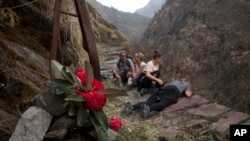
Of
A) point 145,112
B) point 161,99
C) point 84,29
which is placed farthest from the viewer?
point 161,99

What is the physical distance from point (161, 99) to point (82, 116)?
4058 millimetres

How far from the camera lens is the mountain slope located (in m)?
30.4

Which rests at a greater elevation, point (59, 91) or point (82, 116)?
point (59, 91)

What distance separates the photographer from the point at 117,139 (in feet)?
10.0

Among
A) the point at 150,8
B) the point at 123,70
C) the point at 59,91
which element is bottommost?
the point at 123,70

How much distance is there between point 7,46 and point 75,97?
0.89m

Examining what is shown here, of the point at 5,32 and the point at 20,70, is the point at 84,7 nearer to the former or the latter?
the point at 20,70

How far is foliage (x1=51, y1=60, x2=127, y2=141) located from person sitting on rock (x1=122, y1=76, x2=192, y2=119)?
336cm

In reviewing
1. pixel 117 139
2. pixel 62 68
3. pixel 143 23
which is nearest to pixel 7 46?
pixel 62 68

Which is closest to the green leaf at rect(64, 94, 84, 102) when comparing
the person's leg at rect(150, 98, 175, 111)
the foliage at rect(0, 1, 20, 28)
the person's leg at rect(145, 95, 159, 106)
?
the foliage at rect(0, 1, 20, 28)

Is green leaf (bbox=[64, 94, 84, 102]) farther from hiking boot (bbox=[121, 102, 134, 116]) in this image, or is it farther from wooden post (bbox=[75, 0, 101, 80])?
hiking boot (bbox=[121, 102, 134, 116])

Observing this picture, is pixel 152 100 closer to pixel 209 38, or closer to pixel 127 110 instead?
pixel 127 110

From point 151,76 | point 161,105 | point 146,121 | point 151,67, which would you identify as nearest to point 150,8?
point 151,67

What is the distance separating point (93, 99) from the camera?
2549mm
